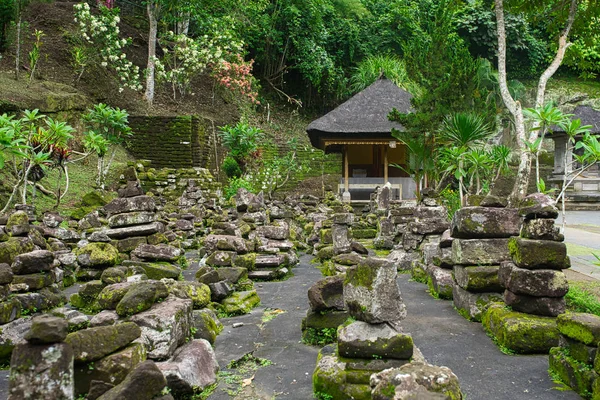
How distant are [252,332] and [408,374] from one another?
8.79 feet

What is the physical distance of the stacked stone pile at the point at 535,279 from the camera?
456 cm

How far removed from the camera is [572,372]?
3633mm

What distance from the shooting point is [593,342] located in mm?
3443

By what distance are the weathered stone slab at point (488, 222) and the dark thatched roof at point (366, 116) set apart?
14.8 m

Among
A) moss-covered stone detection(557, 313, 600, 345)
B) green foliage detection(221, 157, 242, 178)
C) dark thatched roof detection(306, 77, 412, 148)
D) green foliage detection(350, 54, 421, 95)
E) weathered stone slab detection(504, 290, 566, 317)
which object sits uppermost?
green foliage detection(350, 54, 421, 95)

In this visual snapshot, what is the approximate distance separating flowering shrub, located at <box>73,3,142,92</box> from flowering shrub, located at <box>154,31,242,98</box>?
147 centimetres

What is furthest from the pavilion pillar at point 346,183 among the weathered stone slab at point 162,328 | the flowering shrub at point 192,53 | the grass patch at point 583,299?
the weathered stone slab at point 162,328

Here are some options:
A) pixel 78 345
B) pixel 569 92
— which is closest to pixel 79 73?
pixel 78 345

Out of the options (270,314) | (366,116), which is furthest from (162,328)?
(366,116)

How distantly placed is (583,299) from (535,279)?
A: 1.20 m

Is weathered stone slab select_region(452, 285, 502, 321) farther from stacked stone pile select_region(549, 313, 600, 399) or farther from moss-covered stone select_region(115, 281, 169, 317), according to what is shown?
moss-covered stone select_region(115, 281, 169, 317)

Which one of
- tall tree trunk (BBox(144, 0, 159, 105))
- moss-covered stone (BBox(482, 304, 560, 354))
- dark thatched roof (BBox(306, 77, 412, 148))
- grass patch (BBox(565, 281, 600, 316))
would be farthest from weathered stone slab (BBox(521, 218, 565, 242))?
tall tree trunk (BBox(144, 0, 159, 105))

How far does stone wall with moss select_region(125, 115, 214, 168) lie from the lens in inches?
787

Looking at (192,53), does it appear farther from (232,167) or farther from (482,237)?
(482,237)
